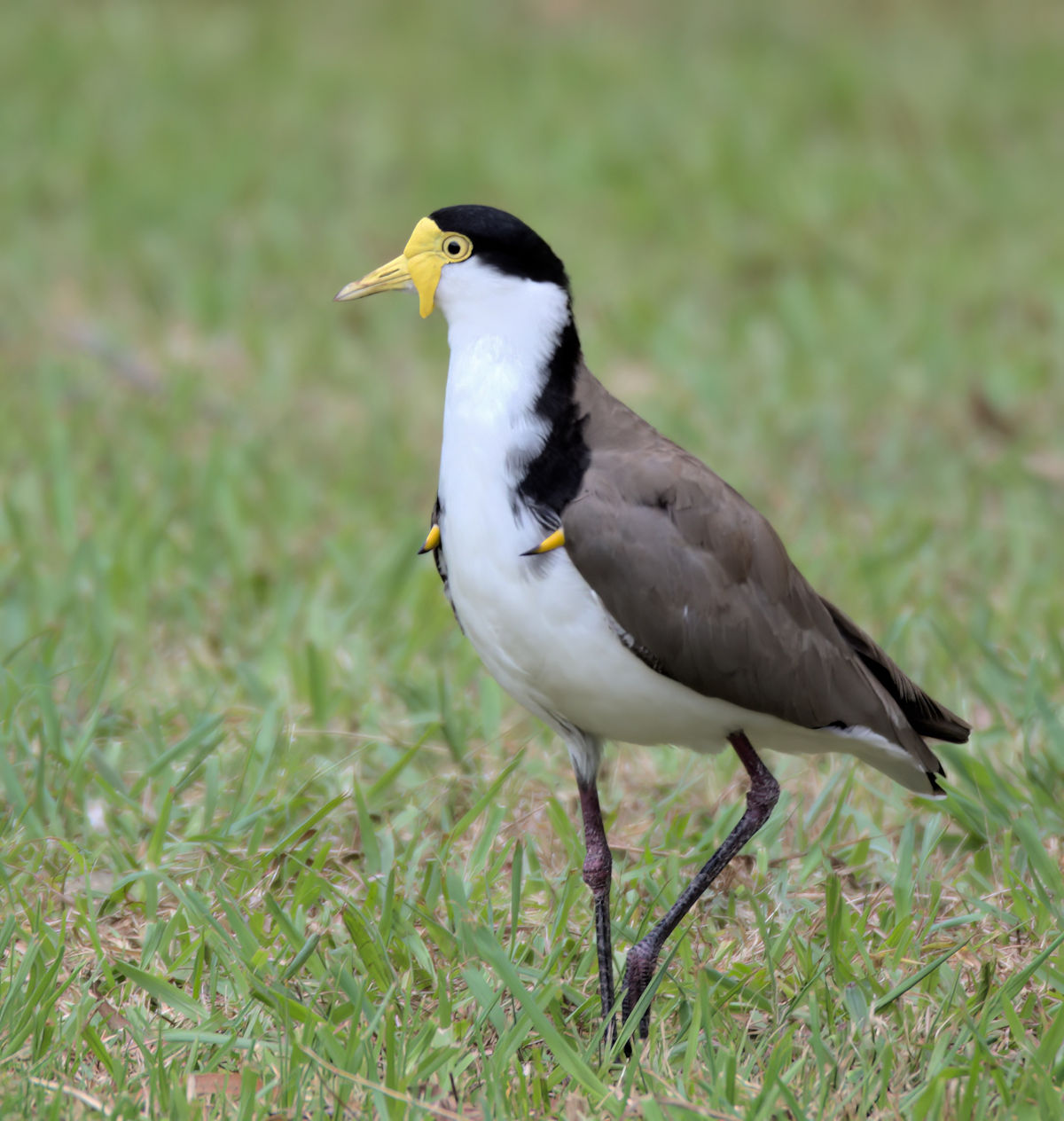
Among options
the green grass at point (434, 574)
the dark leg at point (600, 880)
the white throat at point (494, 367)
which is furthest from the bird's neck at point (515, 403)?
the green grass at point (434, 574)

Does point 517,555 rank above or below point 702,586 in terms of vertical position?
above

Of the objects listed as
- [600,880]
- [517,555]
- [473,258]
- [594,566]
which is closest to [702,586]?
[594,566]

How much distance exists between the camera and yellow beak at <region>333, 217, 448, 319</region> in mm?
3021

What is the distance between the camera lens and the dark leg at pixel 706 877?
9.93 ft

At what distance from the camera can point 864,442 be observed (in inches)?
255

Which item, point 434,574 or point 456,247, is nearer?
point 456,247

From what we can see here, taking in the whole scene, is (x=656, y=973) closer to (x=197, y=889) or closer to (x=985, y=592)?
(x=197, y=889)

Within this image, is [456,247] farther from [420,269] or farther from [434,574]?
[434,574]

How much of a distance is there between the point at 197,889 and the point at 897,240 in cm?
624

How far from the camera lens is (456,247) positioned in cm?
300

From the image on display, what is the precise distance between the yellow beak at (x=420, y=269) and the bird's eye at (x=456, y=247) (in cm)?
1

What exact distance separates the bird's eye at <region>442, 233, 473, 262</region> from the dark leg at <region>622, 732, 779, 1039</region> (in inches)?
43.3

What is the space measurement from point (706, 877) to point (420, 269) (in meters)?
1.34

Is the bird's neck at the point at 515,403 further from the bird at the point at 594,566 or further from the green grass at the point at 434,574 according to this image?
the green grass at the point at 434,574
